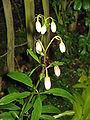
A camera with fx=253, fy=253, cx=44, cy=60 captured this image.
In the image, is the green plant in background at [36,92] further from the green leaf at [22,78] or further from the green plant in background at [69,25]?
the green plant in background at [69,25]

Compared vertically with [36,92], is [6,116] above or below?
below

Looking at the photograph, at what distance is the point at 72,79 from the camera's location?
7.79ft

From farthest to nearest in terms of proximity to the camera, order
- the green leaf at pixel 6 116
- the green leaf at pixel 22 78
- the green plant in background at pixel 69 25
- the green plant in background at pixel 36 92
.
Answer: the green plant in background at pixel 69 25 → the green leaf at pixel 6 116 → the green leaf at pixel 22 78 → the green plant in background at pixel 36 92

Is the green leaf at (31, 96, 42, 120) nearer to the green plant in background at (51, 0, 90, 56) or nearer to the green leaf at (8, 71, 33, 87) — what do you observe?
the green leaf at (8, 71, 33, 87)

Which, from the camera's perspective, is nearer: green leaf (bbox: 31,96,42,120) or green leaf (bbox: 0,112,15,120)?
green leaf (bbox: 31,96,42,120)

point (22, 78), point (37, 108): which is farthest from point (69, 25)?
point (37, 108)

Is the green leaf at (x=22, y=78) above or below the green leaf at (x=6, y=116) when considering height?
above

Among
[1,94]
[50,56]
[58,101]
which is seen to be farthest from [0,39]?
[58,101]

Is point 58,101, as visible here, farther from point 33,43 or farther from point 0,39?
point 0,39

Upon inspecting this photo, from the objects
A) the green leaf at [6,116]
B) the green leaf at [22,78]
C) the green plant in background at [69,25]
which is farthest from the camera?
the green plant in background at [69,25]

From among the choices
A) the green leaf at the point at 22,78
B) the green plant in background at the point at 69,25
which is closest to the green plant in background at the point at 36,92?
the green leaf at the point at 22,78

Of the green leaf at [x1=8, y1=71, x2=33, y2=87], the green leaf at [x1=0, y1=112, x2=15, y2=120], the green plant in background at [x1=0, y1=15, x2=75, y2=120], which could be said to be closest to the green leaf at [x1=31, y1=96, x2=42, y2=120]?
the green plant in background at [x1=0, y1=15, x2=75, y2=120]

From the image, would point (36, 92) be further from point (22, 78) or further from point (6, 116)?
point (6, 116)

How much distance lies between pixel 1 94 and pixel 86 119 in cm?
79
